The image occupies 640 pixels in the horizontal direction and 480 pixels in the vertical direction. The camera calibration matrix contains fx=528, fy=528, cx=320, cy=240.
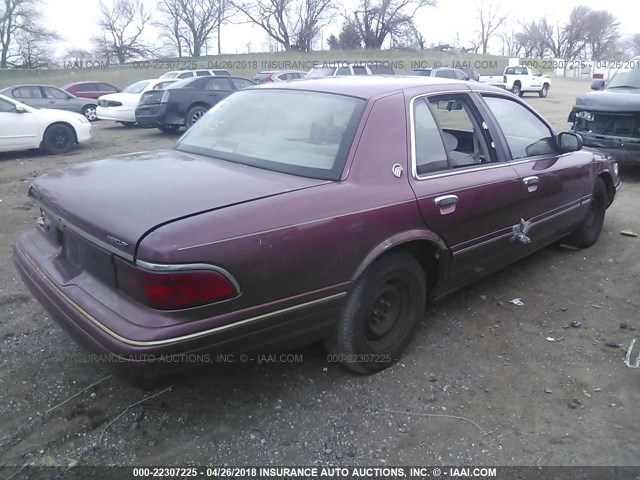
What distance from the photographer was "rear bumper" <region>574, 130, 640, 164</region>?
7449mm

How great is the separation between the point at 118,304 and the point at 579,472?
2182 mm

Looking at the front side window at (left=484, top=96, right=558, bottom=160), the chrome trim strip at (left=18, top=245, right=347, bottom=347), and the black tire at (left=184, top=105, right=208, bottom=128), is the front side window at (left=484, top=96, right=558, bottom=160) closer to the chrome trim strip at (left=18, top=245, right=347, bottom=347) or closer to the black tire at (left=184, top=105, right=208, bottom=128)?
the chrome trim strip at (left=18, top=245, right=347, bottom=347)

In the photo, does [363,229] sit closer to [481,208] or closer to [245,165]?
[245,165]

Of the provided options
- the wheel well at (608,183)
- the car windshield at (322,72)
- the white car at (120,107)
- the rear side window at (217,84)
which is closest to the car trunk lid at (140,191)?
the wheel well at (608,183)

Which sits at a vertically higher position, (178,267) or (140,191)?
Result: (140,191)

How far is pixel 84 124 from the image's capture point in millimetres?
11344

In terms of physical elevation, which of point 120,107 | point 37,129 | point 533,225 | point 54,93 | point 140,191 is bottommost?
point 533,225

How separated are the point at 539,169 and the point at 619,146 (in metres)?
4.61

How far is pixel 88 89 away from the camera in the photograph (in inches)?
757

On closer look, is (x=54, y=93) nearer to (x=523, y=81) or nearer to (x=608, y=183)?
(x=608, y=183)

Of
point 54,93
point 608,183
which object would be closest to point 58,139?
point 54,93

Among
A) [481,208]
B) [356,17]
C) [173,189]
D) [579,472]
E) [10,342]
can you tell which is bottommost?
[579,472]

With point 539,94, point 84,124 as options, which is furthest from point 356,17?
point 84,124

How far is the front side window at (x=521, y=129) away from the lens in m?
3.84
